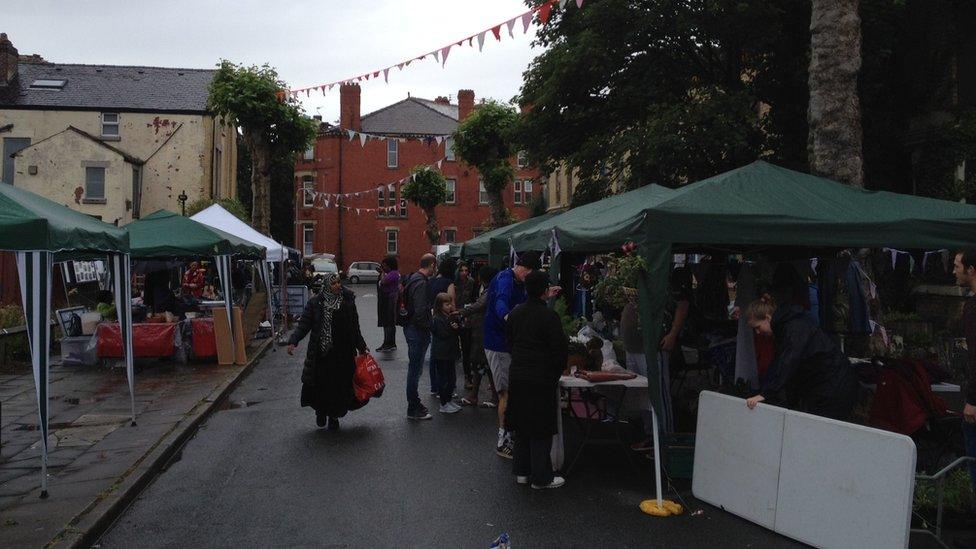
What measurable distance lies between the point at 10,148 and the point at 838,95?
1465 inches

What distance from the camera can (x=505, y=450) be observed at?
25.5 ft

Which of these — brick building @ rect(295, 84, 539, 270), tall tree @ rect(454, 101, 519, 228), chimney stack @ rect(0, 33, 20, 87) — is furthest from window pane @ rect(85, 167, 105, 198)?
brick building @ rect(295, 84, 539, 270)

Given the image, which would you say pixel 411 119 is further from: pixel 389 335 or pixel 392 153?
pixel 389 335

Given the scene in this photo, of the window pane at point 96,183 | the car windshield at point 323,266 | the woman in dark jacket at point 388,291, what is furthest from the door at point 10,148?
the woman in dark jacket at point 388,291

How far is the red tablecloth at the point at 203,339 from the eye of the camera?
48.8ft

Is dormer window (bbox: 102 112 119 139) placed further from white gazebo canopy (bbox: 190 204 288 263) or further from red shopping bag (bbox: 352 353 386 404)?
red shopping bag (bbox: 352 353 386 404)

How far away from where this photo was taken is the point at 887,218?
21.5 feet

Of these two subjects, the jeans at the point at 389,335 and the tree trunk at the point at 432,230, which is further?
the tree trunk at the point at 432,230

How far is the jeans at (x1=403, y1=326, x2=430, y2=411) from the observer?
9.51 meters

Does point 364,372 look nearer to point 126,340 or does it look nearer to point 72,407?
point 126,340

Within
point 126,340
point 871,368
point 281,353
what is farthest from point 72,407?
point 871,368

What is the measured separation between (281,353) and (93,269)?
10.2 m

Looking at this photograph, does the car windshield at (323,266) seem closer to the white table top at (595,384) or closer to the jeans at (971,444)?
the white table top at (595,384)

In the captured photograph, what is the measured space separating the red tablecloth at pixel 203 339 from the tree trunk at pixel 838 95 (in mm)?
10999
